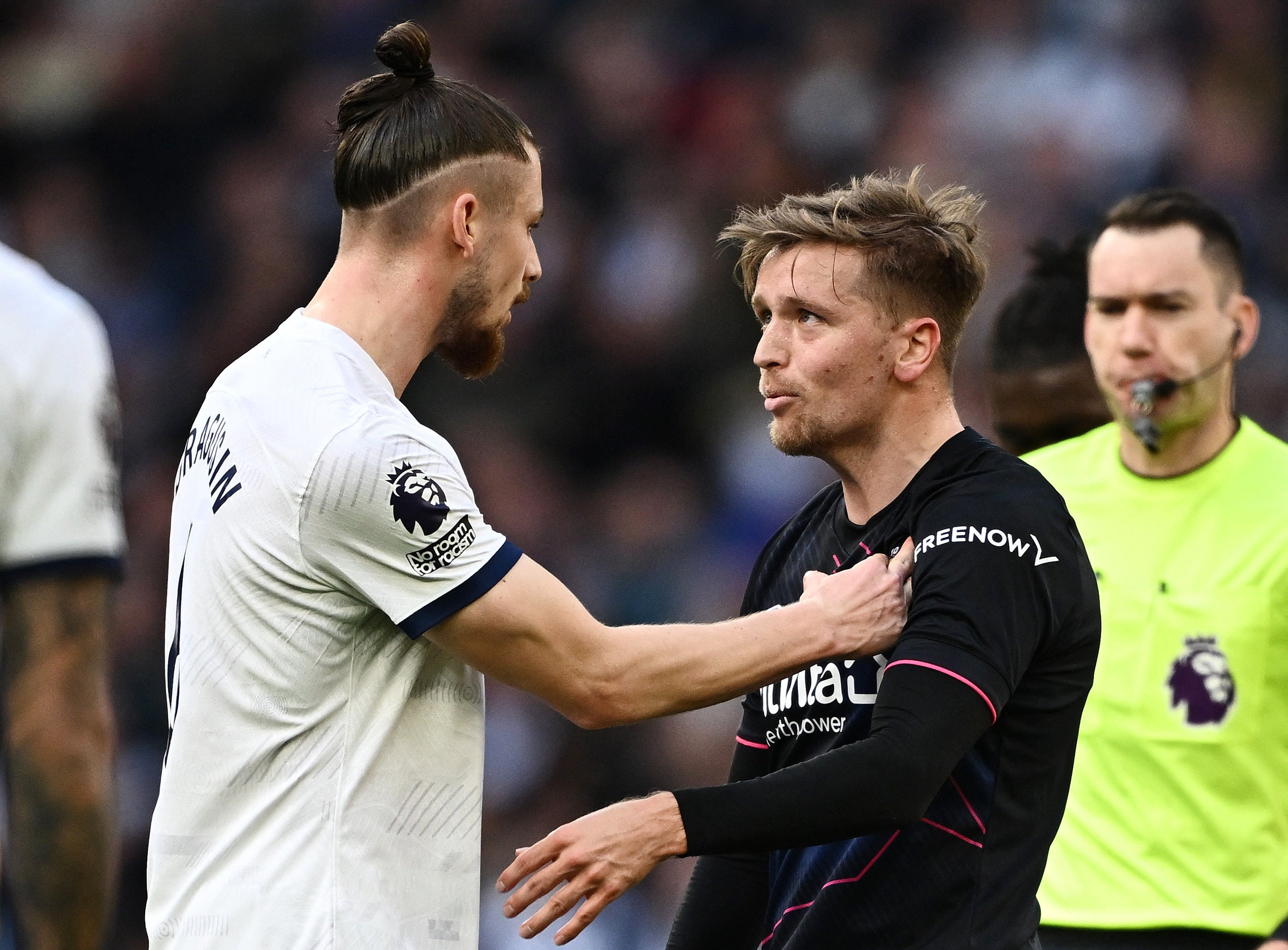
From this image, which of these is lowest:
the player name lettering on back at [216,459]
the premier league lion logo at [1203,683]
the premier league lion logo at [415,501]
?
the premier league lion logo at [1203,683]

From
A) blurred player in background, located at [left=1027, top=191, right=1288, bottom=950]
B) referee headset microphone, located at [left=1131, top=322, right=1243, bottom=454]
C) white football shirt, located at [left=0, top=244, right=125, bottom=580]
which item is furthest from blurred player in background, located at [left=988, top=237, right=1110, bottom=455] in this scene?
white football shirt, located at [left=0, top=244, right=125, bottom=580]

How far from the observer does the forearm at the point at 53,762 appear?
2.19m

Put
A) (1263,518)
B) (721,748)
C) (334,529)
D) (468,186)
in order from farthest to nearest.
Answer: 1. (721,748)
2. (1263,518)
3. (468,186)
4. (334,529)

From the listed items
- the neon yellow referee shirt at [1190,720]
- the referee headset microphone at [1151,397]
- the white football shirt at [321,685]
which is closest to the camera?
the white football shirt at [321,685]

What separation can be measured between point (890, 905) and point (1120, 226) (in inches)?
102

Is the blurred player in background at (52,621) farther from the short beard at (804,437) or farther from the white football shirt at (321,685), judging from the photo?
the short beard at (804,437)

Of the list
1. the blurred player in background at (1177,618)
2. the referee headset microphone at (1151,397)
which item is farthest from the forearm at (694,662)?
the referee headset microphone at (1151,397)

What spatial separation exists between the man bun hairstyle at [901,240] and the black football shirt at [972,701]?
1.12 feet

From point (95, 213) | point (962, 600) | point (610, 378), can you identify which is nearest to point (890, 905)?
point (962, 600)

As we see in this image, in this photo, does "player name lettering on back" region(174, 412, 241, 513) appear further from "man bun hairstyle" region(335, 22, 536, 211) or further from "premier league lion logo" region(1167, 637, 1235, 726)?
"premier league lion logo" region(1167, 637, 1235, 726)

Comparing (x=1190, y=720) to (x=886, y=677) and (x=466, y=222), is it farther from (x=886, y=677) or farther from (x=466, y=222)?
(x=466, y=222)

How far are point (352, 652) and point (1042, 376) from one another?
3.15 m

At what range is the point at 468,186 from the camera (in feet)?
10.7

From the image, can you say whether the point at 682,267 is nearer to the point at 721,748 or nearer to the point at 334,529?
the point at 721,748
